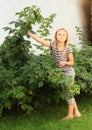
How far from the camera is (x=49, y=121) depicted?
656cm

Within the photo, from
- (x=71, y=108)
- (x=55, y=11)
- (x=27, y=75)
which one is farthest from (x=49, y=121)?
(x=55, y=11)

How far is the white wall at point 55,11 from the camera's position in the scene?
8070mm

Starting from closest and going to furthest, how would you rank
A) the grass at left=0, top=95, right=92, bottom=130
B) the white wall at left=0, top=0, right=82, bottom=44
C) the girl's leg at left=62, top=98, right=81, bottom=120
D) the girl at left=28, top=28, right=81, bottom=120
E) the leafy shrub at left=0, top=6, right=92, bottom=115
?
the leafy shrub at left=0, top=6, right=92, bottom=115
the grass at left=0, top=95, right=92, bottom=130
the girl at left=28, top=28, right=81, bottom=120
the girl's leg at left=62, top=98, right=81, bottom=120
the white wall at left=0, top=0, right=82, bottom=44

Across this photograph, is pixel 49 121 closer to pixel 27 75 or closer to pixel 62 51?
pixel 27 75

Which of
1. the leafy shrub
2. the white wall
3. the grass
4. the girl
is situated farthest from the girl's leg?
the white wall

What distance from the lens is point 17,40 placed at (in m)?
6.53

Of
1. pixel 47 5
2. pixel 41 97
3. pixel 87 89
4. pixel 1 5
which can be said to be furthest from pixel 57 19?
pixel 41 97

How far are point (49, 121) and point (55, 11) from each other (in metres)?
3.57

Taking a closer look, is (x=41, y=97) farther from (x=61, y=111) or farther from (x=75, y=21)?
(x=75, y=21)

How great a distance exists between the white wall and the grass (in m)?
1.68

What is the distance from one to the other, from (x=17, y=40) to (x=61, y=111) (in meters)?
1.42

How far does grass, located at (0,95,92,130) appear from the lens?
20.7 feet

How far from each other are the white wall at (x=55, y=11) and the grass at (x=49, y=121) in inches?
66.1

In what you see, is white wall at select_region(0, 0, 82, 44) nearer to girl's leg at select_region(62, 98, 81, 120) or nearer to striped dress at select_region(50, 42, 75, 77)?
striped dress at select_region(50, 42, 75, 77)
